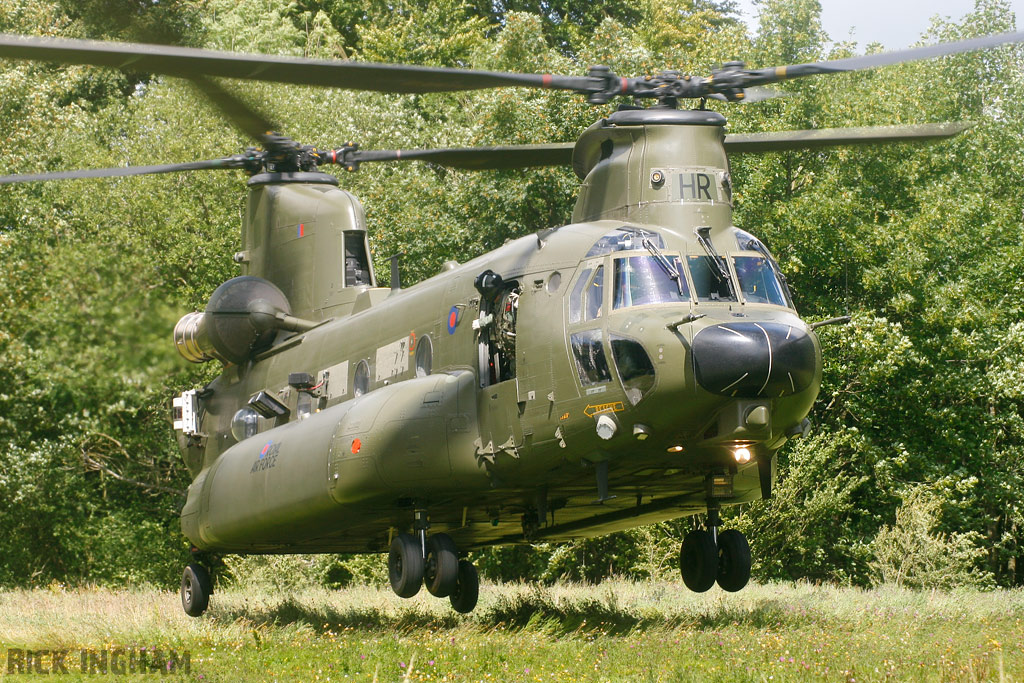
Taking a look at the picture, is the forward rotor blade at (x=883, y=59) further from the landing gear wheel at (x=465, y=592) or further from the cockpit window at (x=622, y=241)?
the landing gear wheel at (x=465, y=592)

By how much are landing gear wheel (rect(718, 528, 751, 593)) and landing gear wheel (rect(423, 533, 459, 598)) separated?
2782 millimetres

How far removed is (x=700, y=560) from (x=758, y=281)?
3335 mm

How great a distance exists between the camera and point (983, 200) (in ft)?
87.5

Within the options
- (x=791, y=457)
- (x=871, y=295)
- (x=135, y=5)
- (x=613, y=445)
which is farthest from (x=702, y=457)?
(x=871, y=295)

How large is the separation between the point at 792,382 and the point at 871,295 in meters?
17.4

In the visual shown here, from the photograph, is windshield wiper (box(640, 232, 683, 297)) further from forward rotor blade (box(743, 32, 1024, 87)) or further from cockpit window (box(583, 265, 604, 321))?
forward rotor blade (box(743, 32, 1024, 87))

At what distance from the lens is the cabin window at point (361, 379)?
1480cm

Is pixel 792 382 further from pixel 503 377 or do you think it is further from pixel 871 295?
pixel 871 295

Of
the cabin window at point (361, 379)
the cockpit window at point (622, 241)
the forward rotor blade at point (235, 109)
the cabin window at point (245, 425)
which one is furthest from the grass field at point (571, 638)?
the forward rotor blade at point (235, 109)

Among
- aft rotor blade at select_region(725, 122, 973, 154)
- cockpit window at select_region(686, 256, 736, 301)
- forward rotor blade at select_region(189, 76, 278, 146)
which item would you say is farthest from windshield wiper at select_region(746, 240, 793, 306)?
forward rotor blade at select_region(189, 76, 278, 146)

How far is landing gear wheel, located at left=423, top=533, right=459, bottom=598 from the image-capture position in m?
12.9

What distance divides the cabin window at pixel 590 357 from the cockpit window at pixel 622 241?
2.68 ft

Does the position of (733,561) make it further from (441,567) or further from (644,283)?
(644,283)

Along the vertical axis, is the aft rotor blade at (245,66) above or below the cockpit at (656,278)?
above
